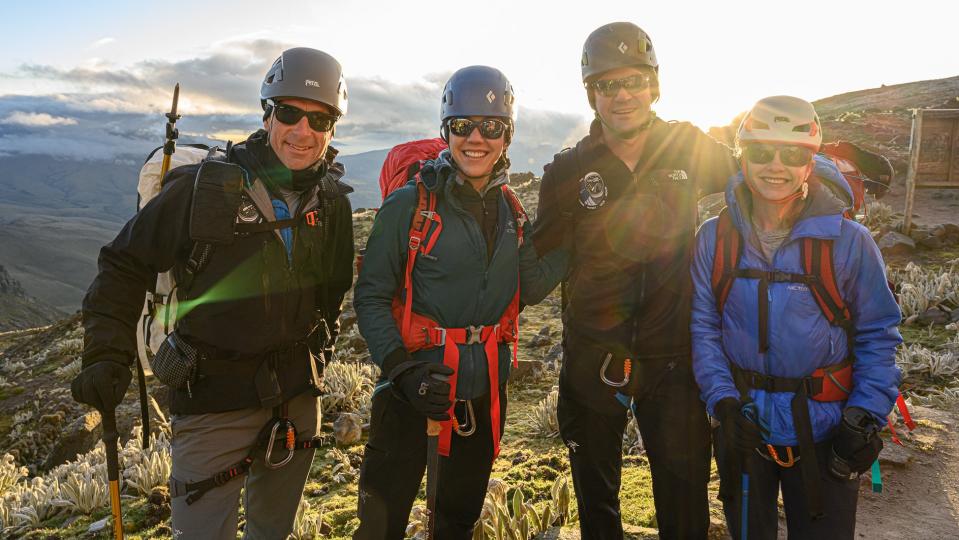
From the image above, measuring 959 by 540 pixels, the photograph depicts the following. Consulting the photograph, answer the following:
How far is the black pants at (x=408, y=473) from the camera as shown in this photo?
348 centimetres

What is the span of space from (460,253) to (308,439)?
1.60 metres

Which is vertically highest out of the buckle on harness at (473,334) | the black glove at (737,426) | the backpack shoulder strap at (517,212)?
the backpack shoulder strap at (517,212)

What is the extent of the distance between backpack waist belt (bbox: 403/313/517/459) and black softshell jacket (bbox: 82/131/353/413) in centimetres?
76

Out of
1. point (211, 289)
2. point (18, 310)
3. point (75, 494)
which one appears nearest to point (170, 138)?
point (211, 289)

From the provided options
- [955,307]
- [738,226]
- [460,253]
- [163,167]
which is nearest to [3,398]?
[163,167]

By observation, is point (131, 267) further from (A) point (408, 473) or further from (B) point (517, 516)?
(B) point (517, 516)

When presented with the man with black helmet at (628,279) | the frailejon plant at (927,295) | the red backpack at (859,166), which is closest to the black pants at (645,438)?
the man with black helmet at (628,279)

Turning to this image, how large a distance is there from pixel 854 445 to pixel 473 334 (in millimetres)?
2115

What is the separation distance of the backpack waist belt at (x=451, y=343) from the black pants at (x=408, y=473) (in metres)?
0.11

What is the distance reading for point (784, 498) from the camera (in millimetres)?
3324

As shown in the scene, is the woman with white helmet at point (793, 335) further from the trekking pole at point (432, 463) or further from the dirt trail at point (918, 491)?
the dirt trail at point (918, 491)

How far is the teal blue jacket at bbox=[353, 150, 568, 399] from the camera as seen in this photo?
3455 mm

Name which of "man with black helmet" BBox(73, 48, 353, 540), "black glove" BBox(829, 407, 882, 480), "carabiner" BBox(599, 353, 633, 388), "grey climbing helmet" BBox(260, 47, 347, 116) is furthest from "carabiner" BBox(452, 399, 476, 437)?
"grey climbing helmet" BBox(260, 47, 347, 116)

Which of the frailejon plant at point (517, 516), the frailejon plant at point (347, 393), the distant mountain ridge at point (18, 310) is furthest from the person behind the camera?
the distant mountain ridge at point (18, 310)
